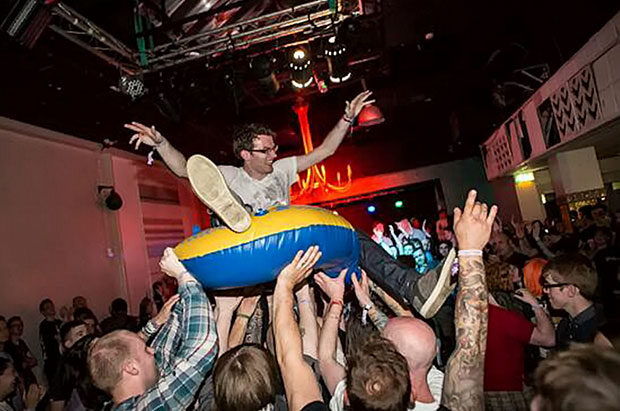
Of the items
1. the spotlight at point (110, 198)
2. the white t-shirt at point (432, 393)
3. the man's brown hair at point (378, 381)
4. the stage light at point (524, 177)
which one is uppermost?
the spotlight at point (110, 198)

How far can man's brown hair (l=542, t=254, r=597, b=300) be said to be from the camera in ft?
7.93

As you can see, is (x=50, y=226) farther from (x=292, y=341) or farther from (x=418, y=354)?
(x=418, y=354)

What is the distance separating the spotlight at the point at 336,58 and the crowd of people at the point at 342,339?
2728 millimetres

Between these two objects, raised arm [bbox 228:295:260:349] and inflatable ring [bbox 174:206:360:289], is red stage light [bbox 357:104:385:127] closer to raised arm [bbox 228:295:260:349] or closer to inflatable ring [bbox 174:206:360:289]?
raised arm [bbox 228:295:260:349]

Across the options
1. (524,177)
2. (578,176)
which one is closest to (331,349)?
(578,176)

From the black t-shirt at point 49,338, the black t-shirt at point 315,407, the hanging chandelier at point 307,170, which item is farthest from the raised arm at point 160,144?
the black t-shirt at point 49,338

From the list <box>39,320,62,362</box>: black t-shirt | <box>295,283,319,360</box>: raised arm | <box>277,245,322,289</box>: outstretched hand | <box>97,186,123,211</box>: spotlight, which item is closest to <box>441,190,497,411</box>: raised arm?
<box>277,245,322,289</box>: outstretched hand

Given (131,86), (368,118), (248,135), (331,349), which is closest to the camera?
(331,349)

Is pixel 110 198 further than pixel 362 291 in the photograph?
Yes

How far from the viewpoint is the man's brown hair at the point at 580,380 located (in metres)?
0.81

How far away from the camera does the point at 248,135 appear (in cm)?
252

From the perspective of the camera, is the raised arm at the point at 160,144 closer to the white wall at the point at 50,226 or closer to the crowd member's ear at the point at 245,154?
the crowd member's ear at the point at 245,154

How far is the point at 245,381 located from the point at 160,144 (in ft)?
4.68

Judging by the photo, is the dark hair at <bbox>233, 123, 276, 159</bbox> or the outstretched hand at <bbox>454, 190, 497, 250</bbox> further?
the dark hair at <bbox>233, 123, 276, 159</bbox>
